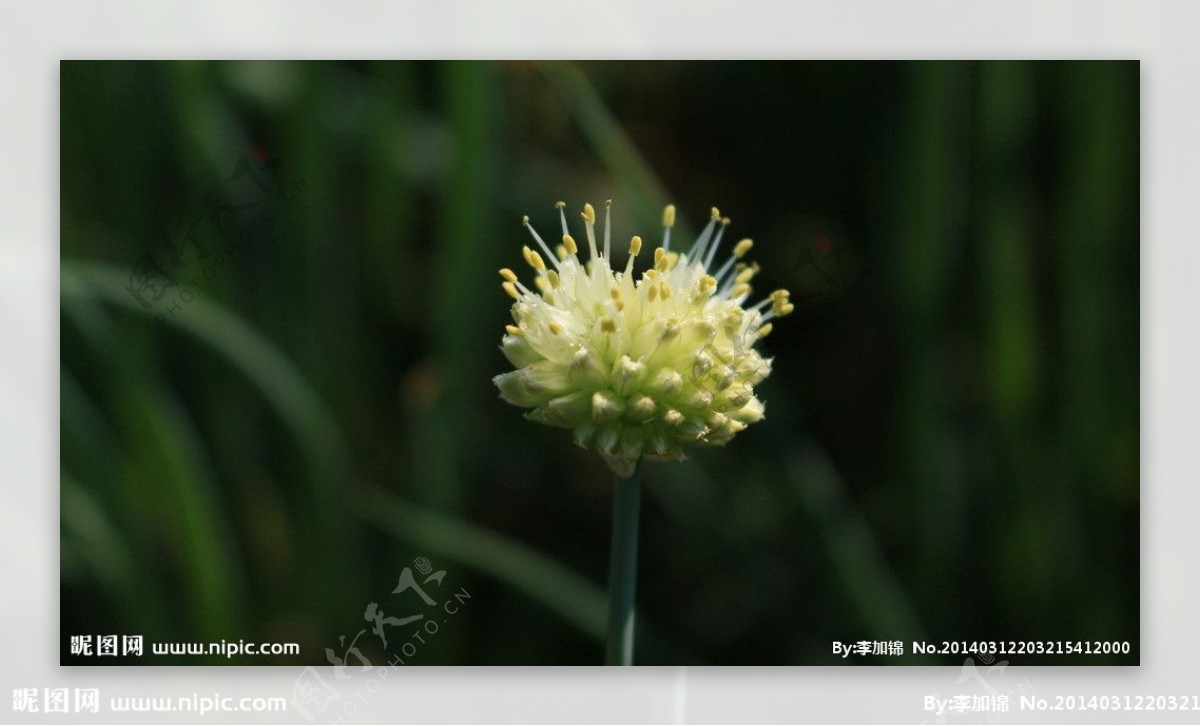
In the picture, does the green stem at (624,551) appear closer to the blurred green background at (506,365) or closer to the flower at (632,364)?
the flower at (632,364)

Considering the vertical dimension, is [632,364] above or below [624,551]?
above

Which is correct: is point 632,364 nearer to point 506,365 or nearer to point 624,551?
point 624,551

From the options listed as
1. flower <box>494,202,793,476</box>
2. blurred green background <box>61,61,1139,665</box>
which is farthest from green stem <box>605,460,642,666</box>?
blurred green background <box>61,61,1139,665</box>

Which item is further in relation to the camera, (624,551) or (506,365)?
(506,365)

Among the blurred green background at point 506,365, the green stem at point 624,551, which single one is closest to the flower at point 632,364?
the green stem at point 624,551

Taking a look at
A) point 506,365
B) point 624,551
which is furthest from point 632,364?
point 506,365
